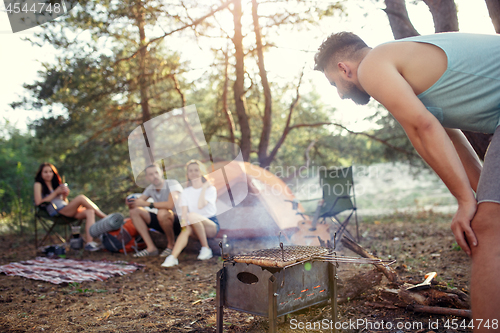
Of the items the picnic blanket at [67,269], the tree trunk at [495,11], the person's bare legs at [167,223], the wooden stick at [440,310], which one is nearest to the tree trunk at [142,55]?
the person's bare legs at [167,223]

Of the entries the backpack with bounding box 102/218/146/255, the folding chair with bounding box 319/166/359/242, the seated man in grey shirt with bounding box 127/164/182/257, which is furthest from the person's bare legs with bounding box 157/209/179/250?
the folding chair with bounding box 319/166/359/242

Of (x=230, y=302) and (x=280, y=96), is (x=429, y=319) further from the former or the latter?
(x=280, y=96)

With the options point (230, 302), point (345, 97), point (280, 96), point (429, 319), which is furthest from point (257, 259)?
point (280, 96)

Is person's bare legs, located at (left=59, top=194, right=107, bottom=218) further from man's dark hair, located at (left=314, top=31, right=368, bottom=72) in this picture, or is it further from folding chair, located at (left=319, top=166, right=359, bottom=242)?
man's dark hair, located at (left=314, top=31, right=368, bottom=72)

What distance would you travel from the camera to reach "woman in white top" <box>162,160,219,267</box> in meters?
4.91

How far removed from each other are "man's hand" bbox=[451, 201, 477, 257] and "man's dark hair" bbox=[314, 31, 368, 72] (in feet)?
2.50

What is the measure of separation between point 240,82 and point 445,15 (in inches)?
200

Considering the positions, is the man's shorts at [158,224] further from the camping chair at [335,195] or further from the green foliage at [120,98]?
the green foliage at [120,98]

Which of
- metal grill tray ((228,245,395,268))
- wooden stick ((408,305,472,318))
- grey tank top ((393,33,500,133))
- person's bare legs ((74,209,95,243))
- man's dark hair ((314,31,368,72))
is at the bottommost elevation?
wooden stick ((408,305,472,318))

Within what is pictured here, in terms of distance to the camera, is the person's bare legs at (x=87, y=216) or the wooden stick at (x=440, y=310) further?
the person's bare legs at (x=87, y=216)

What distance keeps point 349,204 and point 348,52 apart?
4987 millimetres

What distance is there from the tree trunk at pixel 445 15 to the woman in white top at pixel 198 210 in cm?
364

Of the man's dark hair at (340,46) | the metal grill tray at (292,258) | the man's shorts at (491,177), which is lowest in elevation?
the metal grill tray at (292,258)

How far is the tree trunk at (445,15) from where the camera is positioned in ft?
12.2
